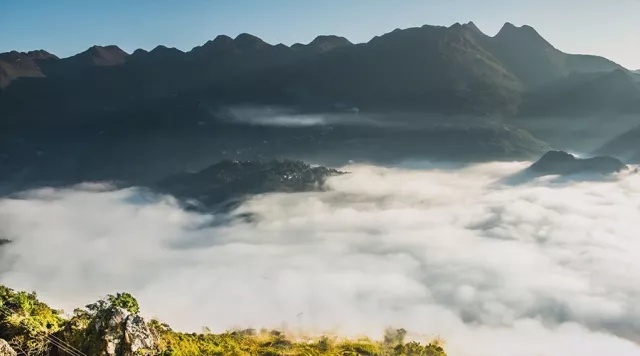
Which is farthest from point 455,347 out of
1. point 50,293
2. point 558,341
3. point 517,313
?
point 50,293

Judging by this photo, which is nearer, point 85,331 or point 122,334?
point 122,334

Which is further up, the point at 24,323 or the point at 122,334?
the point at 24,323

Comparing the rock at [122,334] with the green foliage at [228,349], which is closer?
the rock at [122,334]

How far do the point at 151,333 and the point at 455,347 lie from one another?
307 ft

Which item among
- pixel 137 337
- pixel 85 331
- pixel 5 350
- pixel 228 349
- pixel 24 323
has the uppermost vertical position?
pixel 228 349

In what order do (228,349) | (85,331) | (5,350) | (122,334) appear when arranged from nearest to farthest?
(5,350), (122,334), (85,331), (228,349)

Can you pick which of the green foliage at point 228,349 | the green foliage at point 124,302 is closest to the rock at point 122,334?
the green foliage at point 124,302

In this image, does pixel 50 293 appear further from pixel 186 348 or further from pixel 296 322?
pixel 186 348

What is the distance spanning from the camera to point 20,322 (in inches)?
1196

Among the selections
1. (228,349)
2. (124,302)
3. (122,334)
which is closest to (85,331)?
(122,334)

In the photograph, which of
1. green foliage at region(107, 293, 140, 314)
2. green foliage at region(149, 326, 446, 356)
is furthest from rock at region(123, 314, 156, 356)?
green foliage at region(107, 293, 140, 314)

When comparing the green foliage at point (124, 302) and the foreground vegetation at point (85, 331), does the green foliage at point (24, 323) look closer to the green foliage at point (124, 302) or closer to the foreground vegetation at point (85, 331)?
the foreground vegetation at point (85, 331)

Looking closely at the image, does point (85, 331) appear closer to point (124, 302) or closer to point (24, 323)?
point (124, 302)

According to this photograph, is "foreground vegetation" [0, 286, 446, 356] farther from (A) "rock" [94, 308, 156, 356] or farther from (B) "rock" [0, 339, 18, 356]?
(B) "rock" [0, 339, 18, 356]
